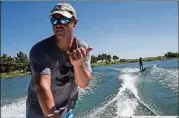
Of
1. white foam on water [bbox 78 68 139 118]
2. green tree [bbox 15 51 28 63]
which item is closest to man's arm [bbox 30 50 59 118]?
white foam on water [bbox 78 68 139 118]

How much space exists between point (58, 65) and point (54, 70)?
1.1 inches

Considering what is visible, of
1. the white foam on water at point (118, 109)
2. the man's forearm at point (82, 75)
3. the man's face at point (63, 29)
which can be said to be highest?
the man's face at point (63, 29)

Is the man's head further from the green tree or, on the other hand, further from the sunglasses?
the green tree

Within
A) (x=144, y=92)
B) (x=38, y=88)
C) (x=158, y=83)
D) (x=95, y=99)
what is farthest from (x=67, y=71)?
(x=158, y=83)

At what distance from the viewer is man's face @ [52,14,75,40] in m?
1.13

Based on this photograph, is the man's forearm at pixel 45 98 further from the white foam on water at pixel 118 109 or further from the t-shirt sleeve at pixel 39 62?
the white foam on water at pixel 118 109

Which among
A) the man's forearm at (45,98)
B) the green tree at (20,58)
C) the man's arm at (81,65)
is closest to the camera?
the man's forearm at (45,98)

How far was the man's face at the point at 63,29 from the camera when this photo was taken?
44.6 inches

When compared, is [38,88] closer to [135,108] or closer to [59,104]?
[59,104]

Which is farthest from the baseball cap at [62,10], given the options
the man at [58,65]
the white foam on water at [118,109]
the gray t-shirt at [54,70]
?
the white foam on water at [118,109]

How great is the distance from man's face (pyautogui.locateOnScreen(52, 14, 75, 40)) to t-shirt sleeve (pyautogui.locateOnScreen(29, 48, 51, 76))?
87 mm

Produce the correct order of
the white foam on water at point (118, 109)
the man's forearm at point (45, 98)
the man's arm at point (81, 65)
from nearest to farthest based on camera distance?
the man's forearm at point (45, 98), the man's arm at point (81, 65), the white foam on water at point (118, 109)

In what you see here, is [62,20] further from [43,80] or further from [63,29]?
[43,80]

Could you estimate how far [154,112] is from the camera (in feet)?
17.5
